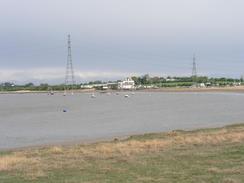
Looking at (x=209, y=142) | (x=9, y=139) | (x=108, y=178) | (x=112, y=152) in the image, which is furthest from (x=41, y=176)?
(x=9, y=139)

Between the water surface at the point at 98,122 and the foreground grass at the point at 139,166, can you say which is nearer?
the foreground grass at the point at 139,166

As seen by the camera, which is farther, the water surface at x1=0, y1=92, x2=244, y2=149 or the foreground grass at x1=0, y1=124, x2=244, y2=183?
the water surface at x1=0, y1=92, x2=244, y2=149

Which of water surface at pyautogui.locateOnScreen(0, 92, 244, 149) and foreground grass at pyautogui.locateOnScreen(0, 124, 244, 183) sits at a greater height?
foreground grass at pyautogui.locateOnScreen(0, 124, 244, 183)

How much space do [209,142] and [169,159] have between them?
5.73m

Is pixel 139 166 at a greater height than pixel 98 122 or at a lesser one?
greater

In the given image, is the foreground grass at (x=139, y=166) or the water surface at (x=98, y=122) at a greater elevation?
the foreground grass at (x=139, y=166)

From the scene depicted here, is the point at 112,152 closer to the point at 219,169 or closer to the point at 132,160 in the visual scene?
the point at 132,160

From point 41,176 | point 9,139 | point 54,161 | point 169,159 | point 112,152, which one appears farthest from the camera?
point 9,139

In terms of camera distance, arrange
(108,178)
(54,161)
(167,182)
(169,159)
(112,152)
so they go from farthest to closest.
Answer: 1. (112,152)
2. (54,161)
3. (169,159)
4. (108,178)
5. (167,182)

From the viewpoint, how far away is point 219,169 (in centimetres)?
1419

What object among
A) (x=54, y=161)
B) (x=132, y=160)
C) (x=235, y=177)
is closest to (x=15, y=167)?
(x=54, y=161)

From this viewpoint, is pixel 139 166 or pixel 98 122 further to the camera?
pixel 98 122

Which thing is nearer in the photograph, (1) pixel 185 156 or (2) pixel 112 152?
(1) pixel 185 156

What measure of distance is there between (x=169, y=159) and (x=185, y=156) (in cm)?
83
